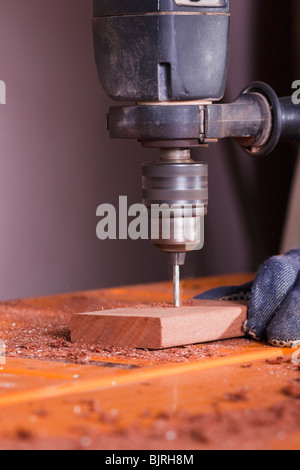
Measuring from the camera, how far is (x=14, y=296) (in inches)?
81.7

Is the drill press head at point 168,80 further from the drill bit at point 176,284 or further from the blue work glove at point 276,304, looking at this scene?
the blue work glove at point 276,304

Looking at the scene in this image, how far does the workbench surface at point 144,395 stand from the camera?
0.83 meters

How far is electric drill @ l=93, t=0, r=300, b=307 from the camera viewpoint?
1.27 m

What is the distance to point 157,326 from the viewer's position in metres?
1.28

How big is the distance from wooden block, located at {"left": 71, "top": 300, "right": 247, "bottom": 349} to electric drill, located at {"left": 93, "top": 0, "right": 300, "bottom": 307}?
107 mm

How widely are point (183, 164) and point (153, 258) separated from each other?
1.02 m

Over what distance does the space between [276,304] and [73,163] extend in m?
0.88

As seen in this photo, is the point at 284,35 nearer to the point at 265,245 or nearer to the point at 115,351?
the point at 265,245

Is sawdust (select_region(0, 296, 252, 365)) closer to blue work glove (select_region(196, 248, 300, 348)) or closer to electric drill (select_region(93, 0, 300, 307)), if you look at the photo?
blue work glove (select_region(196, 248, 300, 348))

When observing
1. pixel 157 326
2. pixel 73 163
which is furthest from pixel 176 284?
pixel 73 163

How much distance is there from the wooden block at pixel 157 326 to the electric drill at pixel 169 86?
11 cm

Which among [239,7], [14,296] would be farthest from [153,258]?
[239,7]

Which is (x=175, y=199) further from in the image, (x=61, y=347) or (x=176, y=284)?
(x=61, y=347)

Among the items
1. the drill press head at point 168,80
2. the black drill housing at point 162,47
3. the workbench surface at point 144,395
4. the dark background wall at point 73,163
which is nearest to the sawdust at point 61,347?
the workbench surface at point 144,395
